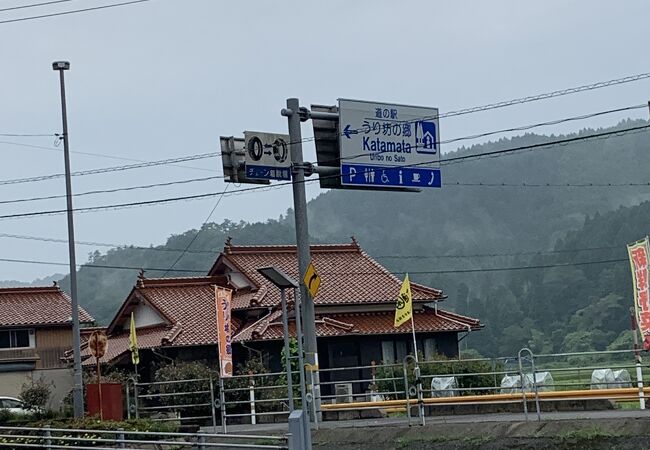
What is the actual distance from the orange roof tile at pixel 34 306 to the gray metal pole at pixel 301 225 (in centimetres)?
2808

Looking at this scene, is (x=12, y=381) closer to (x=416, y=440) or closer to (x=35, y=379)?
(x=35, y=379)

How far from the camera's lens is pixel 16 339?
50.2 m

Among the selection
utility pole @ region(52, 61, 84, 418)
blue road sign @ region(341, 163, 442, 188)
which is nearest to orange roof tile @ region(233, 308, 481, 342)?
utility pole @ region(52, 61, 84, 418)

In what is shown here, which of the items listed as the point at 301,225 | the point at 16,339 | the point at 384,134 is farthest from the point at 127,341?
the point at 301,225

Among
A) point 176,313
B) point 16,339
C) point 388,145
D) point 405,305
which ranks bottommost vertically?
point 405,305

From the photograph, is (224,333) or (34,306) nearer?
(224,333)

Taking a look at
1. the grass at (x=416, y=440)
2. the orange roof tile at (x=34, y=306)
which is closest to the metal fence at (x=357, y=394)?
the grass at (x=416, y=440)

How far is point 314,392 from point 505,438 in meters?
6.32

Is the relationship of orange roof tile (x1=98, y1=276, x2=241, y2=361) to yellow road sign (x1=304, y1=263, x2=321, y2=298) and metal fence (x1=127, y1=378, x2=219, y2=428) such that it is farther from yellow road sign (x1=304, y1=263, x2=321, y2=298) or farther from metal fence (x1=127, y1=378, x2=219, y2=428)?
yellow road sign (x1=304, y1=263, x2=321, y2=298)

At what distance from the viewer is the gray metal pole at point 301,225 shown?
80.9 feet

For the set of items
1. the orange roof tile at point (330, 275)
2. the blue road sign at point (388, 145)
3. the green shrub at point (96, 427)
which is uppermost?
the blue road sign at point (388, 145)

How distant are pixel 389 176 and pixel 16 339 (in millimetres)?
27566

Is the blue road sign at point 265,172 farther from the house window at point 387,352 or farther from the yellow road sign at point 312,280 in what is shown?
the house window at point 387,352

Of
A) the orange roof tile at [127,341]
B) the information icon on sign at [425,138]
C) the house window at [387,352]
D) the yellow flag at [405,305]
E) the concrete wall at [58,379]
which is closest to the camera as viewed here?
the information icon on sign at [425,138]
